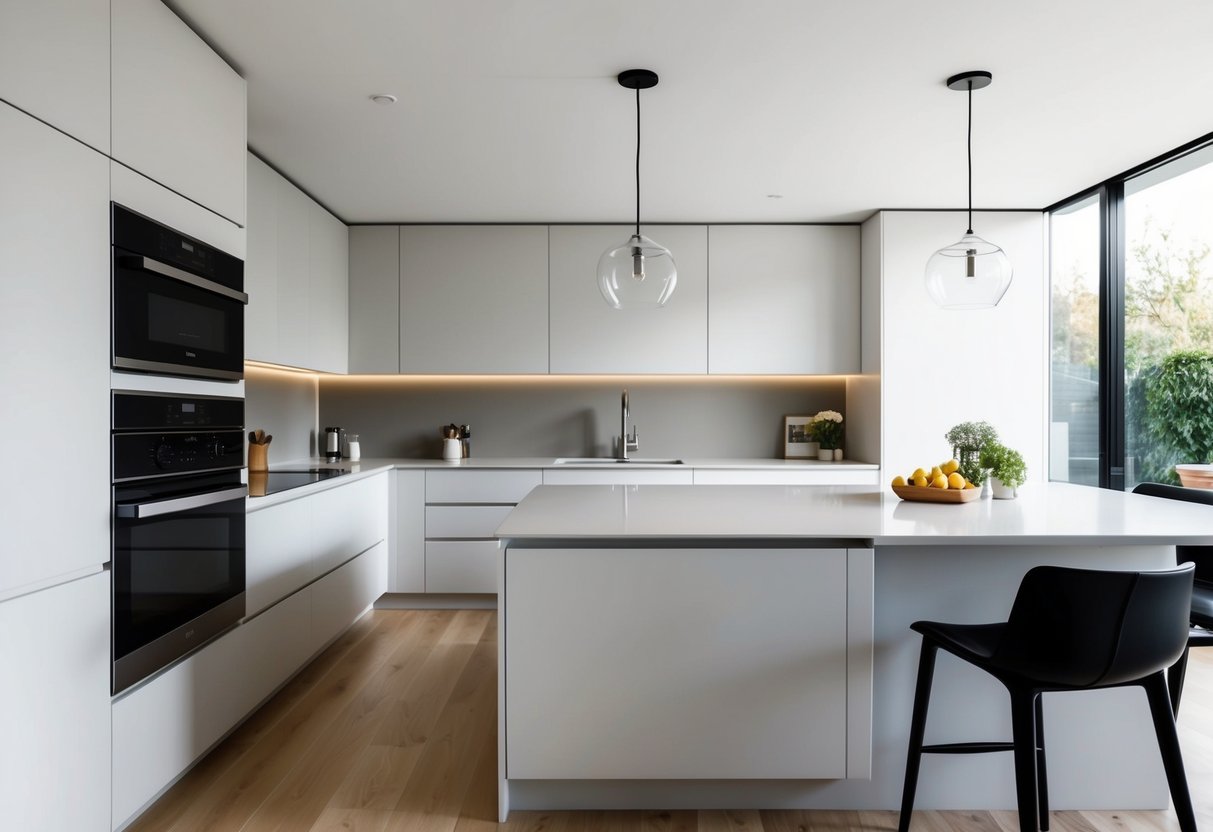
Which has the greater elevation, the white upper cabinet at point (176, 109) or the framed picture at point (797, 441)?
the white upper cabinet at point (176, 109)

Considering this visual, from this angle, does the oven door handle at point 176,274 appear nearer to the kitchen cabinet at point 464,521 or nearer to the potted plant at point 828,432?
the kitchen cabinet at point 464,521

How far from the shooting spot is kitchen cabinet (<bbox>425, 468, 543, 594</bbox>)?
4641 mm

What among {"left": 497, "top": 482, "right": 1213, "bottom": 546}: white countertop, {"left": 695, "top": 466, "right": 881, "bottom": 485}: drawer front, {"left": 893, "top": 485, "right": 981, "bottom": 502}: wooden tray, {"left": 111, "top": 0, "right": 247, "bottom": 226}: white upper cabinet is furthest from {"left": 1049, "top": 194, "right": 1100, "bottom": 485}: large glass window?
{"left": 111, "top": 0, "right": 247, "bottom": 226}: white upper cabinet

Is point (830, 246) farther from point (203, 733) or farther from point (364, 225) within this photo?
point (203, 733)

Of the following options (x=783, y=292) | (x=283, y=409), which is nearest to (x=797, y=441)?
(x=783, y=292)

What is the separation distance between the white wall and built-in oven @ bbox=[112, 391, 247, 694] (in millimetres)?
3343

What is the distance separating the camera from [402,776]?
2541 mm

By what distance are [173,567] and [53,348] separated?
2.36 feet

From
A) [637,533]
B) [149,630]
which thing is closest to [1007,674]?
[637,533]

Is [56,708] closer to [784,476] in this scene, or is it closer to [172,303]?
[172,303]

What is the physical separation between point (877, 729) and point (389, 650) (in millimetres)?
2386

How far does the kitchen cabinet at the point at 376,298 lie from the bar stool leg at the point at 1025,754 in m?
3.85

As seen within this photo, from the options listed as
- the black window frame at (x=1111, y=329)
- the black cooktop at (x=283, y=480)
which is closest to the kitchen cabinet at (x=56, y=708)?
the black cooktop at (x=283, y=480)

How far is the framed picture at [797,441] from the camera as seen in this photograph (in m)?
5.18
